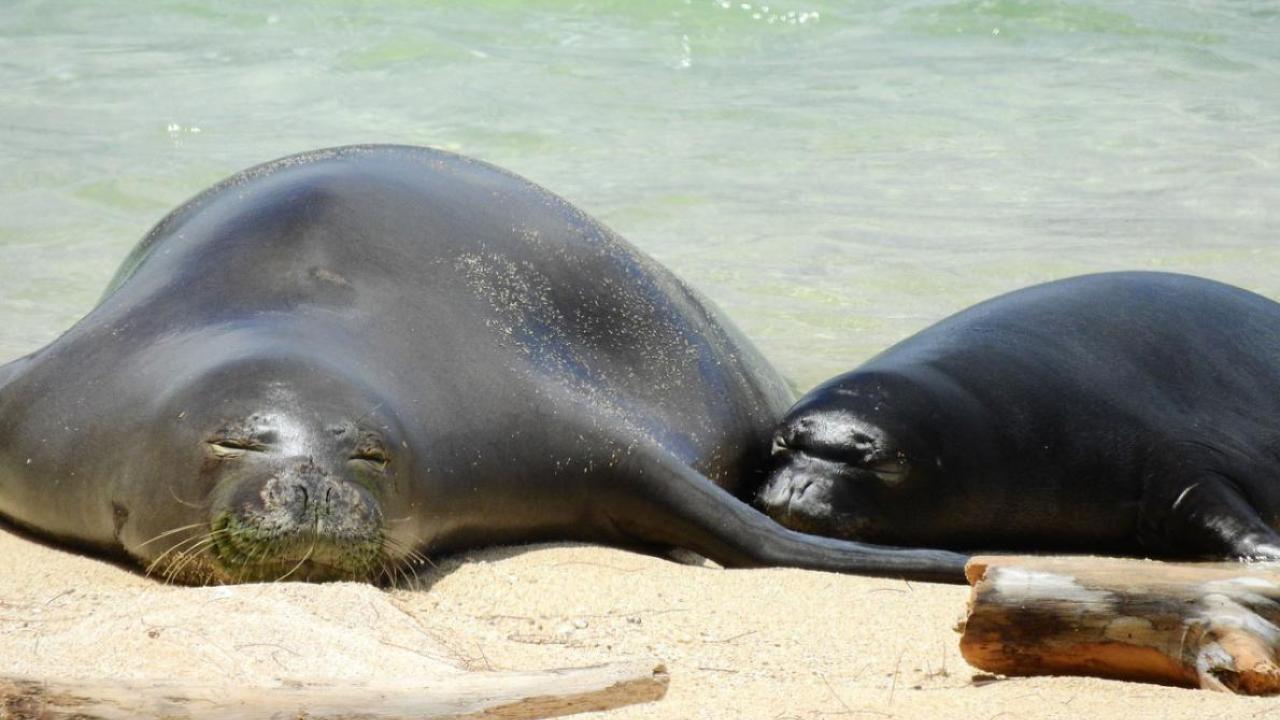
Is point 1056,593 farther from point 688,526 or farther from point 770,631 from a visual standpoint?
point 688,526

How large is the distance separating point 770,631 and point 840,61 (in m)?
13.9

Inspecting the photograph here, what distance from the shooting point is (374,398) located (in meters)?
4.02

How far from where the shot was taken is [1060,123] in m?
14.5

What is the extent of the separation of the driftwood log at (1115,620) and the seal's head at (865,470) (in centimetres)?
178

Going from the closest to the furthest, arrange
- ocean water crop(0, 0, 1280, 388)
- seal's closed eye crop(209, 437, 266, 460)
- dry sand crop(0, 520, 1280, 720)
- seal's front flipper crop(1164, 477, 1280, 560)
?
dry sand crop(0, 520, 1280, 720) → seal's closed eye crop(209, 437, 266, 460) → seal's front flipper crop(1164, 477, 1280, 560) → ocean water crop(0, 0, 1280, 388)

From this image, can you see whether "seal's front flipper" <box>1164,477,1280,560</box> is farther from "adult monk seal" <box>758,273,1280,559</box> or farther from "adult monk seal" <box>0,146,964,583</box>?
"adult monk seal" <box>0,146,964,583</box>

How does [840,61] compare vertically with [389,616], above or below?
below

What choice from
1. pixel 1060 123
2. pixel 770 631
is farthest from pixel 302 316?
pixel 1060 123

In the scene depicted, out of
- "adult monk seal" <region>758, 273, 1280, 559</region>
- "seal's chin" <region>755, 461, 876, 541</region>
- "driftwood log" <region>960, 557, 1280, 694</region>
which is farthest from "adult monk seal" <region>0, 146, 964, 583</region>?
"driftwood log" <region>960, 557, 1280, 694</region>

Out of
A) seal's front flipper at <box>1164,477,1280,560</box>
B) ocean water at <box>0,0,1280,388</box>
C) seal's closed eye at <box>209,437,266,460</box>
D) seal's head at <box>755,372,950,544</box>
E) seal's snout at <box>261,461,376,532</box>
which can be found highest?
seal's closed eye at <box>209,437,266,460</box>

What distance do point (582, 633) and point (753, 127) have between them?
423 inches

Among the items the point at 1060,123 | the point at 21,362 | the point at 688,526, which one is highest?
the point at 21,362

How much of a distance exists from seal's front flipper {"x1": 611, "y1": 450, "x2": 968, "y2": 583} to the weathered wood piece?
4.71 ft

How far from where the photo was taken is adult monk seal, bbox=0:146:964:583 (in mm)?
3775
